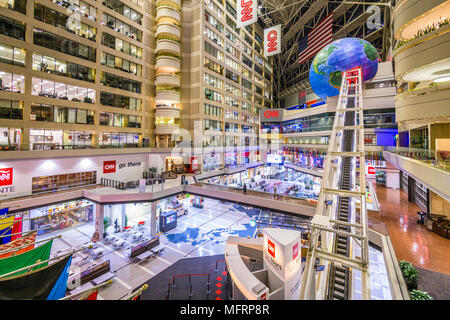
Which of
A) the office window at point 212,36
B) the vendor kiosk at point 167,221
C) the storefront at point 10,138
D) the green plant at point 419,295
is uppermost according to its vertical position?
the office window at point 212,36

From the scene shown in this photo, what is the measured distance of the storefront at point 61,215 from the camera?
1899cm

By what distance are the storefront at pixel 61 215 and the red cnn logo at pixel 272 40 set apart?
2568 cm

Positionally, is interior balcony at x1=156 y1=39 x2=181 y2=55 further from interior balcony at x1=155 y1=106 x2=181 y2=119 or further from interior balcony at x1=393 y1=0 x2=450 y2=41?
interior balcony at x1=393 y1=0 x2=450 y2=41

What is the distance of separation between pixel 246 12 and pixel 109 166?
72.8ft

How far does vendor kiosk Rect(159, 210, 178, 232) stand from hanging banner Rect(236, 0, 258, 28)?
1975cm

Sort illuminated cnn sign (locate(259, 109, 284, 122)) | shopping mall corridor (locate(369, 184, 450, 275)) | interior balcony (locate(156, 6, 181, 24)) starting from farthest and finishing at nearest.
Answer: illuminated cnn sign (locate(259, 109, 284, 122))
interior balcony (locate(156, 6, 181, 24))
shopping mall corridor (locate(369, 184, 450, 275))

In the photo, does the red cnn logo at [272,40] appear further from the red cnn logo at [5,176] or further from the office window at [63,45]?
the red cnn logo at [5,176]

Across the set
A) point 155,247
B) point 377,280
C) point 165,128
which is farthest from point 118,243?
point 377,280

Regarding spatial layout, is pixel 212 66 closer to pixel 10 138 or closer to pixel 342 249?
pixel 10 138

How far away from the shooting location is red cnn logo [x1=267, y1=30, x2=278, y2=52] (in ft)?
69.2

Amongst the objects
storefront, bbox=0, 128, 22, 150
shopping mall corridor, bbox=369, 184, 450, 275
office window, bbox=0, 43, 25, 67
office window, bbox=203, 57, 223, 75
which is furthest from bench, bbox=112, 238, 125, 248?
office window, bbox=203, 57, 223, 75

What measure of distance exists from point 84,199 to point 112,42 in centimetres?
1960

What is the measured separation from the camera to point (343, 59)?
56.5ft

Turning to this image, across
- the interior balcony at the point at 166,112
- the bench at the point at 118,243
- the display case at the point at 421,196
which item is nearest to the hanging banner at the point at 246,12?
the interior balcony at the point at 166,112
